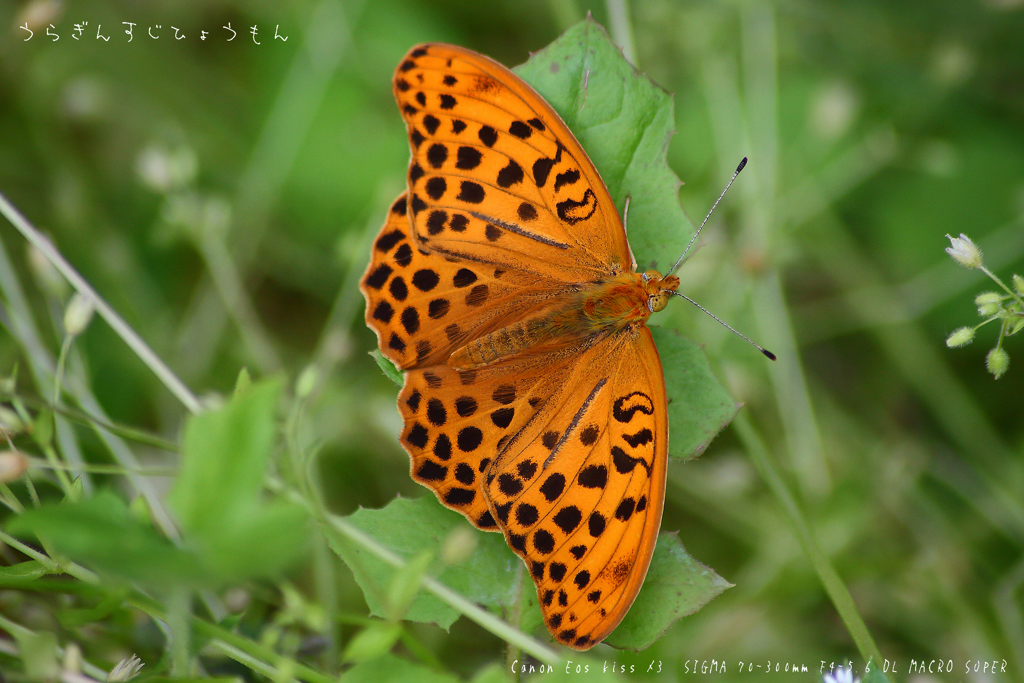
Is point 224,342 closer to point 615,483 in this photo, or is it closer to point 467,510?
point 467,510

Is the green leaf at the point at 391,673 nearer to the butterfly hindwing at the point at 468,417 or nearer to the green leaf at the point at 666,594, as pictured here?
the butterfly hindwing at the point at 468,417

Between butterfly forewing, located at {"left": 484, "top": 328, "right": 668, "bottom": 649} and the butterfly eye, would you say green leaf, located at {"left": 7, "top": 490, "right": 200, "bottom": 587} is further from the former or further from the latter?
the butterfly eye

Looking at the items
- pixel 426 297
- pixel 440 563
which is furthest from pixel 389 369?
pixel 440 563

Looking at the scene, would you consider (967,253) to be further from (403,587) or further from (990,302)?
(403,587)

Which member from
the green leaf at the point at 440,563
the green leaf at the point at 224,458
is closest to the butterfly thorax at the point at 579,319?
the green leaf at the point at 440,563

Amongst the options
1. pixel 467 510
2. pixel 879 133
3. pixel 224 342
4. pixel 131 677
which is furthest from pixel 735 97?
pixel 131 677

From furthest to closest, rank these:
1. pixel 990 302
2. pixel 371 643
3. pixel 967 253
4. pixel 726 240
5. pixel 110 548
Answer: pixel 726 240 → pixel 967 253 → pixel 990 302 → pixel 371 643 → pixel 110 548

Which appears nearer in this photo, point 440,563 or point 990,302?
point 990,302

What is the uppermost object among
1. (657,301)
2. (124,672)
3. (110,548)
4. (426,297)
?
(657,301)
